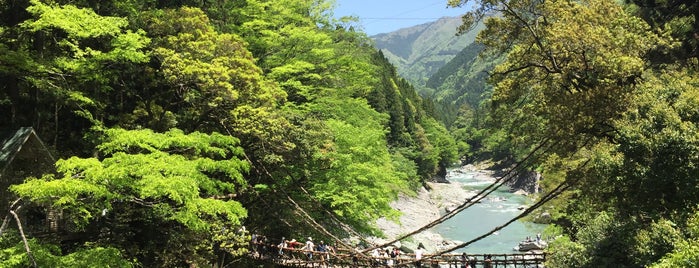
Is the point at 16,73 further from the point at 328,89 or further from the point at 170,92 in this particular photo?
the point at 328,89

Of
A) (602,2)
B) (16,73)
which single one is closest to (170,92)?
(16,73)

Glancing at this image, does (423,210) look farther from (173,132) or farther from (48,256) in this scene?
(48,256)

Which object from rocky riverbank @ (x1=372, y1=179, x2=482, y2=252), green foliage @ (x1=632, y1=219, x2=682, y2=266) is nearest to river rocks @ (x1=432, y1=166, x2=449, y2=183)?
rocky riverbank @ (x1=372, y1=179, x2=482, y2=252)

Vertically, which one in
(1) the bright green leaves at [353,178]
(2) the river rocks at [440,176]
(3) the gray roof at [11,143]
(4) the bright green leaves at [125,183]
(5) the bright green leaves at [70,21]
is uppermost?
(5) the bright green leaves at [70,21]

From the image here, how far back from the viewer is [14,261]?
8.20 m

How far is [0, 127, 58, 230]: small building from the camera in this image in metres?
10.9

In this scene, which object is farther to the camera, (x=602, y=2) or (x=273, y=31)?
(x=273, y=31)

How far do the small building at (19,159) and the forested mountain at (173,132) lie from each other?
2.00 feet

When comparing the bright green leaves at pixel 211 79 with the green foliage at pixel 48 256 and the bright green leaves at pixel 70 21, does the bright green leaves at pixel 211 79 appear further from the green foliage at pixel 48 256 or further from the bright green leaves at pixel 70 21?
the green foliage at pixel 48 256

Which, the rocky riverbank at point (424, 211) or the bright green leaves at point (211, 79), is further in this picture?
the rocky riverbank at point (424, 211)

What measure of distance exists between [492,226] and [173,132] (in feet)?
107

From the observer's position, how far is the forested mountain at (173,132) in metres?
9.86

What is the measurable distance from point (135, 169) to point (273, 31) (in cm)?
1288

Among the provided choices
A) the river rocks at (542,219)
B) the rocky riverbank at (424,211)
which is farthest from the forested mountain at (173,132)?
the river rocks at (542,219)
